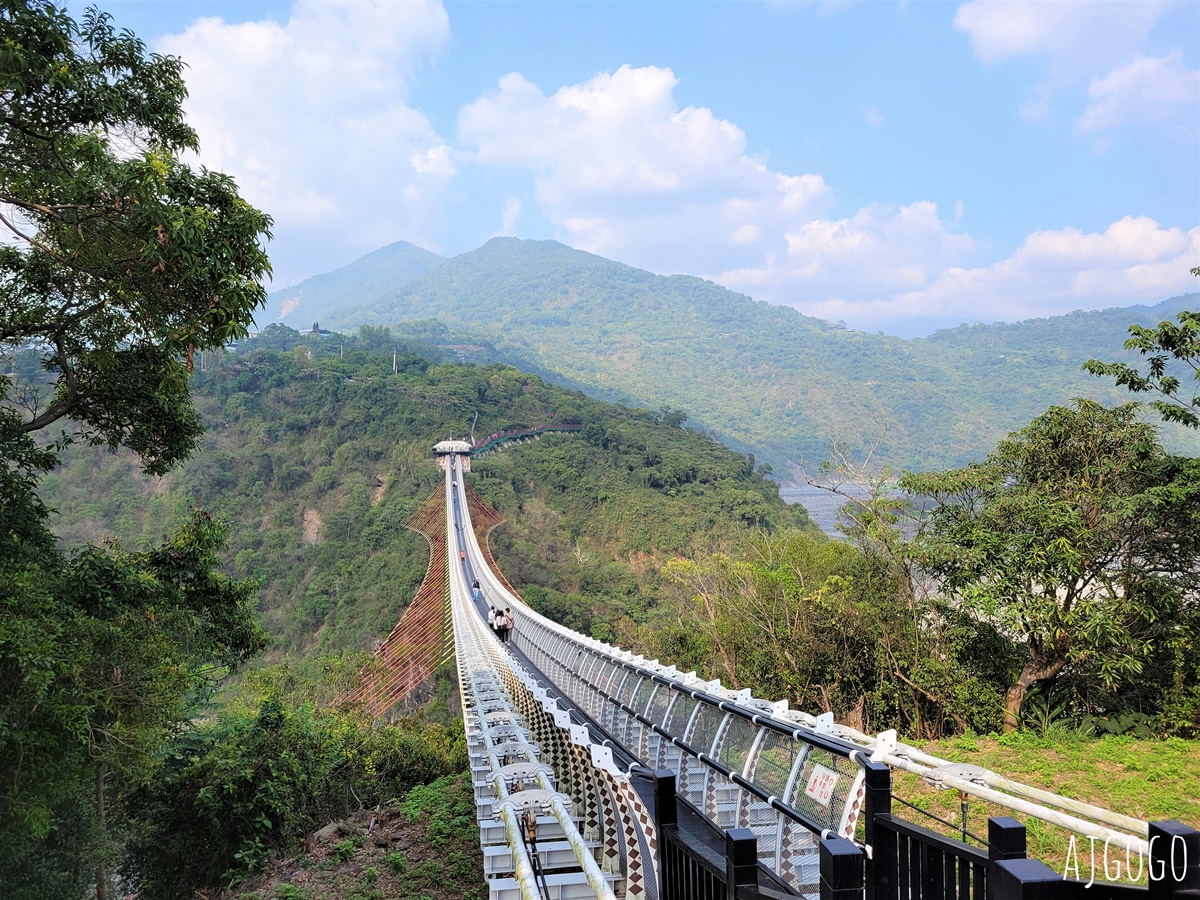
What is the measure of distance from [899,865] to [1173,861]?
3.61 ft

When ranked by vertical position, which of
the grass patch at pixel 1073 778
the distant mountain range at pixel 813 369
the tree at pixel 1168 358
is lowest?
the grass patch at pixel 1073 778

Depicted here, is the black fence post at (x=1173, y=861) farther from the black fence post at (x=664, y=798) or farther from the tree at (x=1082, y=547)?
the tree at (x=1082, y=547)

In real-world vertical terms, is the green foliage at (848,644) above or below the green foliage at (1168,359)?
below

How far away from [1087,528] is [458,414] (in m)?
46.7

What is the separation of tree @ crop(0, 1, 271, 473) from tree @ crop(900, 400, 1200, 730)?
8.01m

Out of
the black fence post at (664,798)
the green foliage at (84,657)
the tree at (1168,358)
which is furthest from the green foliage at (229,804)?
the tree at (1168,358)

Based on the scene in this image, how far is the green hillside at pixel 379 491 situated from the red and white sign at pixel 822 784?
86.1 ft

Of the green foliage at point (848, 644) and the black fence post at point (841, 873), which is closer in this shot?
the black fence post at point (841, 873)

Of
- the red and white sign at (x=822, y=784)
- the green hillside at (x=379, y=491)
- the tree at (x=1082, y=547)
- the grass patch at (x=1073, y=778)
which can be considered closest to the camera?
the red and white sign at (x=822, y=784)

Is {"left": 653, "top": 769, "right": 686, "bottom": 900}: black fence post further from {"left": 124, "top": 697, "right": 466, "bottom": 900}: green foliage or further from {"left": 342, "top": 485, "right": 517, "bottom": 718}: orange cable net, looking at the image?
{"left": 342, "top": 485, "right": 517, "bottom": 718}: orange cable net

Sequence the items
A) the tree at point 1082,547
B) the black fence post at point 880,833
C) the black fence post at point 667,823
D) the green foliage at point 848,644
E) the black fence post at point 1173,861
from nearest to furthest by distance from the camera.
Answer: the black fence post at point 1173,861 → the black fence post at point 880,833 → the black fence post at point 667,823 → the tree at point 1082,547 → the green foliage at point 848,644


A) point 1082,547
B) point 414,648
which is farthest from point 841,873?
point 414,648

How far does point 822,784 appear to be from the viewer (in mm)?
3324

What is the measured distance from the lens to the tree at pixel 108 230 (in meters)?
4.49
